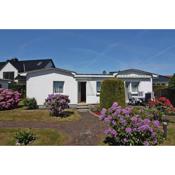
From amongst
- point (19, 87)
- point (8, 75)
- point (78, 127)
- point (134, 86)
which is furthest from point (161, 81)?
point (8, 75)

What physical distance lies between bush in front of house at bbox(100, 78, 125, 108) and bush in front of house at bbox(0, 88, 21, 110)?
470 centimetres

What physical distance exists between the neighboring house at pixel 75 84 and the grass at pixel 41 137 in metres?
5.60

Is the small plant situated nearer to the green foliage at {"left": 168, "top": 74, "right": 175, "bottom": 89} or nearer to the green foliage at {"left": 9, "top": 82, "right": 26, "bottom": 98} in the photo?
the green foliage at {"left": 9, "top": 82, "right": 26, "bottom": 98}

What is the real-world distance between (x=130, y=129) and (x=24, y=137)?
11.0 feet

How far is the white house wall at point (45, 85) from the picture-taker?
14781 mm

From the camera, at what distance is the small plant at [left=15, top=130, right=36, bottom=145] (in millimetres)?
7905

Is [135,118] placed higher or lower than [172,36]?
lower

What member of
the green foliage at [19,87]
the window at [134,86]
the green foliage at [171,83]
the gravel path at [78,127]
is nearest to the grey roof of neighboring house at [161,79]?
the green foliage at [171,83]

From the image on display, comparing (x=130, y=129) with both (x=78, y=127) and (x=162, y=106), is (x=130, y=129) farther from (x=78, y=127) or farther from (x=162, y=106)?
(x=162, y=106)

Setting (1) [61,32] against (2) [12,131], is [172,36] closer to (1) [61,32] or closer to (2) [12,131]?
(1) [61,32]

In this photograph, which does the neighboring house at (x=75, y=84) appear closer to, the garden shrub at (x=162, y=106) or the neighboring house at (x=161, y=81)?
the neighboring house at (x=161, y=81)

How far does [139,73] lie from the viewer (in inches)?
551
